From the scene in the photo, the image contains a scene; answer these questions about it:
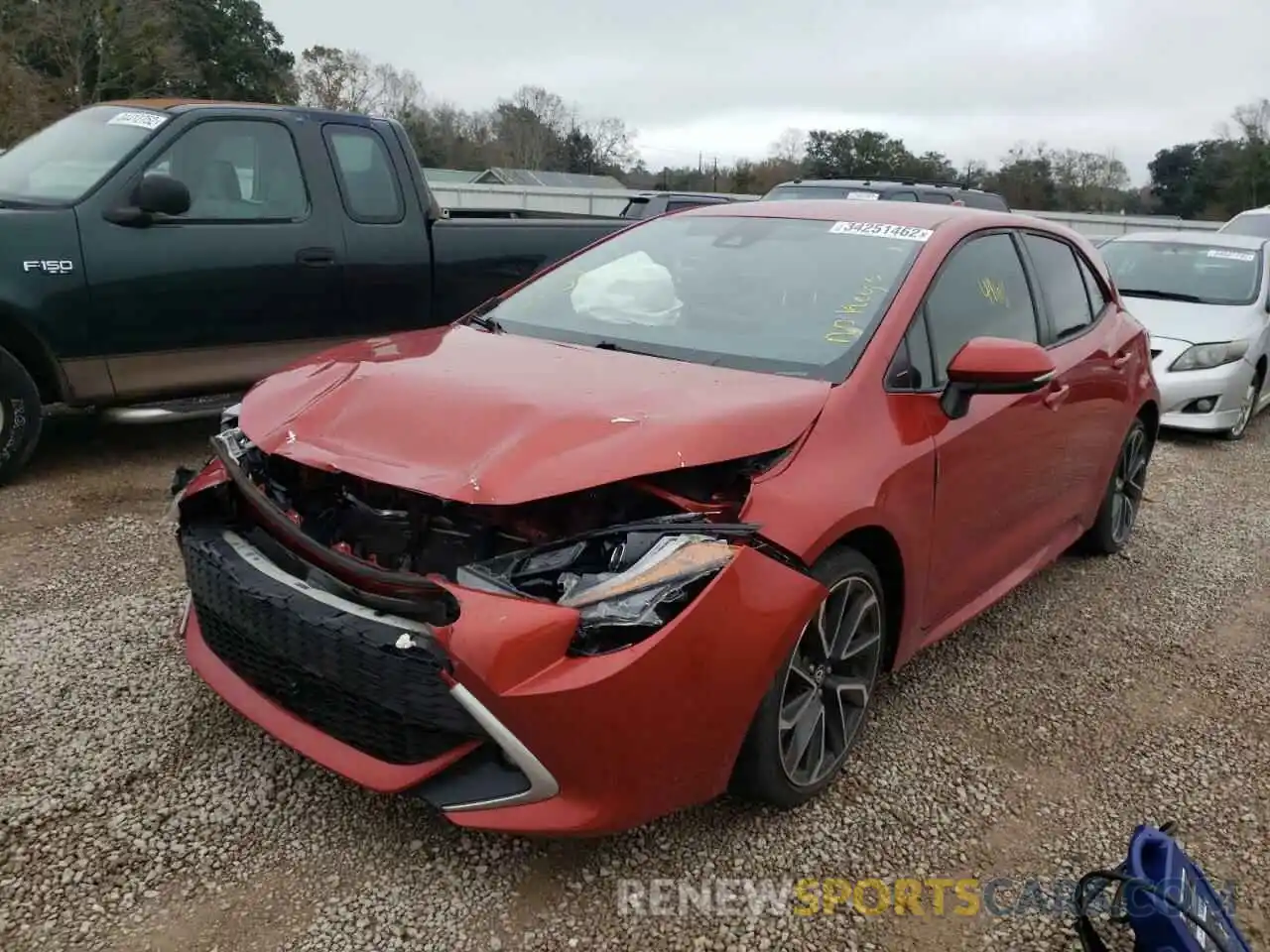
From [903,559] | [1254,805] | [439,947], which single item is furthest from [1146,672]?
[439,947]

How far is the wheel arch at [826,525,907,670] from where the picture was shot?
2.77m

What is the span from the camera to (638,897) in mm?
2451

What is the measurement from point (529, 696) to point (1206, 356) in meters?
7.11

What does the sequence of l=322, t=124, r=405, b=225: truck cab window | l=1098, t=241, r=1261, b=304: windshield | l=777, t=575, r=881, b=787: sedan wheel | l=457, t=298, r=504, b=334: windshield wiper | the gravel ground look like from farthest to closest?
l=1098, t=241, r=1261, b=304: windshield → l=322, t=124, r=405, b=225: truck cab window → l=457, t=298, r=504, b=334: windshield wiper → l=777, t=575, r=881, b=787: sedan wheel → the gravel ground

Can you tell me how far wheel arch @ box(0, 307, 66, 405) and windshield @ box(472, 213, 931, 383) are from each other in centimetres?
250

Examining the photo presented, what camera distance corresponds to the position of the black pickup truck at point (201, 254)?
4.80 metres

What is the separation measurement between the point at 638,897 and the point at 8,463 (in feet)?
13.2

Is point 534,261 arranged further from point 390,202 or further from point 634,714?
point 634,714

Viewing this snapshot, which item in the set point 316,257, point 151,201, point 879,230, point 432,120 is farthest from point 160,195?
point 432,120

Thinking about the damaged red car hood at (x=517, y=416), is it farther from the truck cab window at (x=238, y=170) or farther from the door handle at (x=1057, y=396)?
the truck cab window at (x=238, y=170)

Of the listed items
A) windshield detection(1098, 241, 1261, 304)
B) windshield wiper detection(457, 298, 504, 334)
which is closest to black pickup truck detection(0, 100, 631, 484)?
windshield wiper detection(457, 298, 504, 334)

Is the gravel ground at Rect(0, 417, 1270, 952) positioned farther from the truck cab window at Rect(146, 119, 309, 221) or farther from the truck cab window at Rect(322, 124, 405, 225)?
the truck cab window at Rect(322, 124, 405, 225)

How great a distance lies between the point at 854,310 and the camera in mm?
3143

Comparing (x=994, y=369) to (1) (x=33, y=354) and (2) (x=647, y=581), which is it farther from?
(1) (x=33, y=354)
